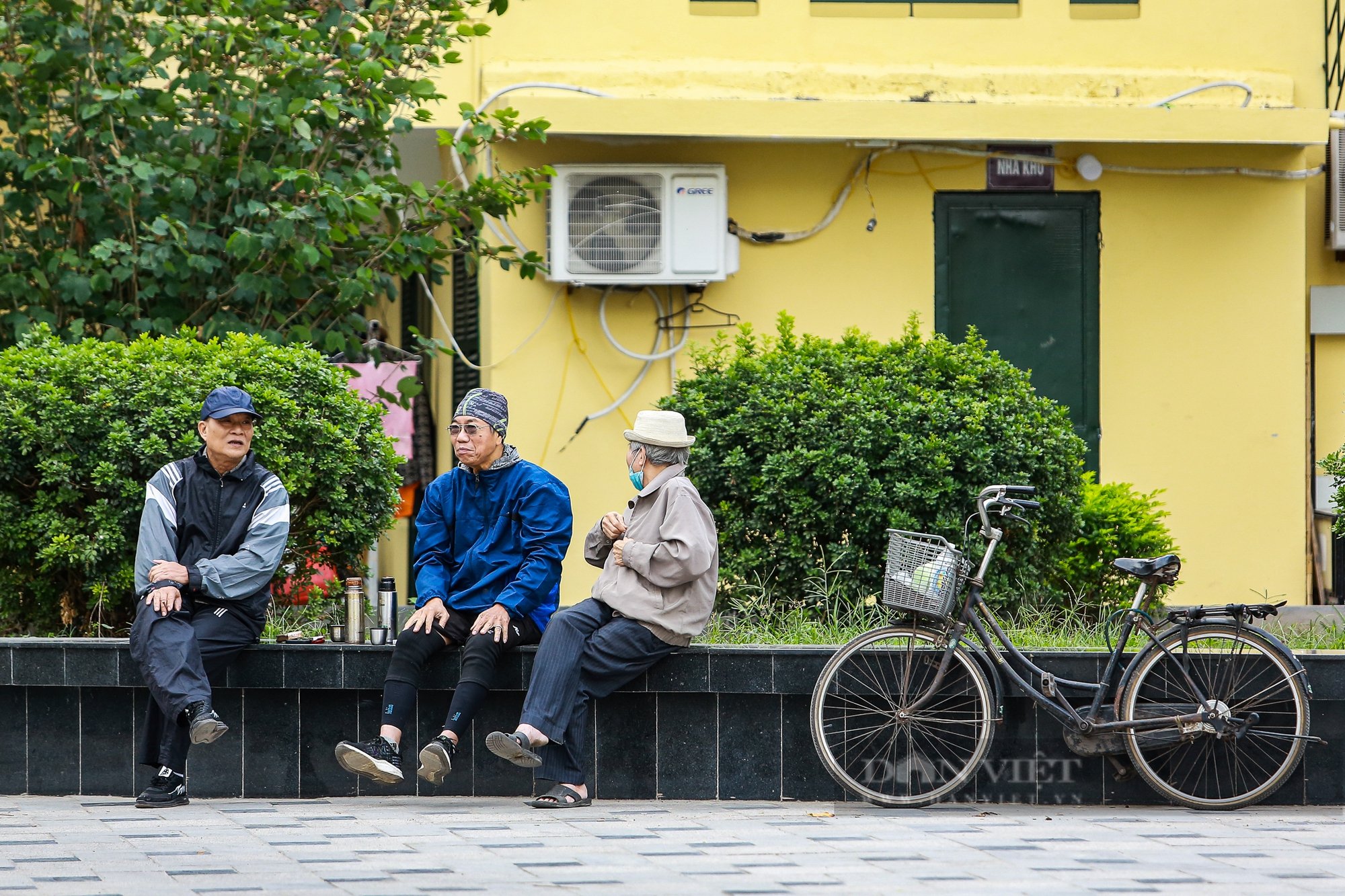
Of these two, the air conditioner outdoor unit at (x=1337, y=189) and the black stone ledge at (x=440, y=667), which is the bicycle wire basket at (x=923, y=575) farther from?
the air conditioner outdoor unit at (x=1337, y=189)

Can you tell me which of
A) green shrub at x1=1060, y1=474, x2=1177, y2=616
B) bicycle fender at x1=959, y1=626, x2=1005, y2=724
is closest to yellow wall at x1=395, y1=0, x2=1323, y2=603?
green shrub at x1=1060, y1=474, x2=1177, y2=616

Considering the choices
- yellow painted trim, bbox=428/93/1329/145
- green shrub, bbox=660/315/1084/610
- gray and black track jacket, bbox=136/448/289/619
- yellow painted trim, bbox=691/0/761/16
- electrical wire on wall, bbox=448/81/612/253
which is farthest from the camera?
yellow painted trim, bbox=691/0/761/16

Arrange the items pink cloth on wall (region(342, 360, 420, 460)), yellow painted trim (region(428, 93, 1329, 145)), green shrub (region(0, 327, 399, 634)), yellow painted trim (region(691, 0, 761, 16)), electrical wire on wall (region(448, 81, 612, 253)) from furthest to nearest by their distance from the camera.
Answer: yellow painted trim (region(691, 0, 761, 16)) → electrical wire on wall (region(448, 81, 612, 253)) → yellow painted trim (region(428, 93, 1329, 145)) → pink cloth on wall (region(342, 360, 420, 460)) → green shrub (region(0, 327, 399, 634))

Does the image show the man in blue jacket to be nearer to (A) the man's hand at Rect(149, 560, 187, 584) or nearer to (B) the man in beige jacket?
(B) the man in beige jacket

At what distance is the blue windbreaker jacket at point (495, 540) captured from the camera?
6809mm

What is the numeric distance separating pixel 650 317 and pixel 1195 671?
16.7 ft

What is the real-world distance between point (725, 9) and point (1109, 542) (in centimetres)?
439

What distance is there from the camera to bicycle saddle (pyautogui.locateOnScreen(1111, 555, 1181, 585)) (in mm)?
6465

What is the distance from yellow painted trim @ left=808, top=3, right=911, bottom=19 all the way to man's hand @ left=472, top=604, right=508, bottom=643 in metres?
5.73

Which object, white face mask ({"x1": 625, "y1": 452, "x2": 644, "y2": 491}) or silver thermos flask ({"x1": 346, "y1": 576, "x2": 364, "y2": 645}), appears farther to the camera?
silver thermos flask ({"x1": 346, "y1": 576, "x2": 364, "y2": 645})

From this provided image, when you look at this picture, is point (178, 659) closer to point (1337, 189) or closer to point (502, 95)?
point (502, 95)

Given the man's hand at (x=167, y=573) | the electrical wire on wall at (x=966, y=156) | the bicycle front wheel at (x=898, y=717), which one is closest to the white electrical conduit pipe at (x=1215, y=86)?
the electrical wire on wall at (x=966, y=156)

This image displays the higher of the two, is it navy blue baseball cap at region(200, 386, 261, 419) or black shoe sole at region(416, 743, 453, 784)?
navy blue baseball cap at region(200, 386, 261, 419)

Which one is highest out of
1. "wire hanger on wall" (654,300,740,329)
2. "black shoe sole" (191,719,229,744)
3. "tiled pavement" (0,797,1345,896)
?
"wire hanger on wall" (654,300,740,329)
